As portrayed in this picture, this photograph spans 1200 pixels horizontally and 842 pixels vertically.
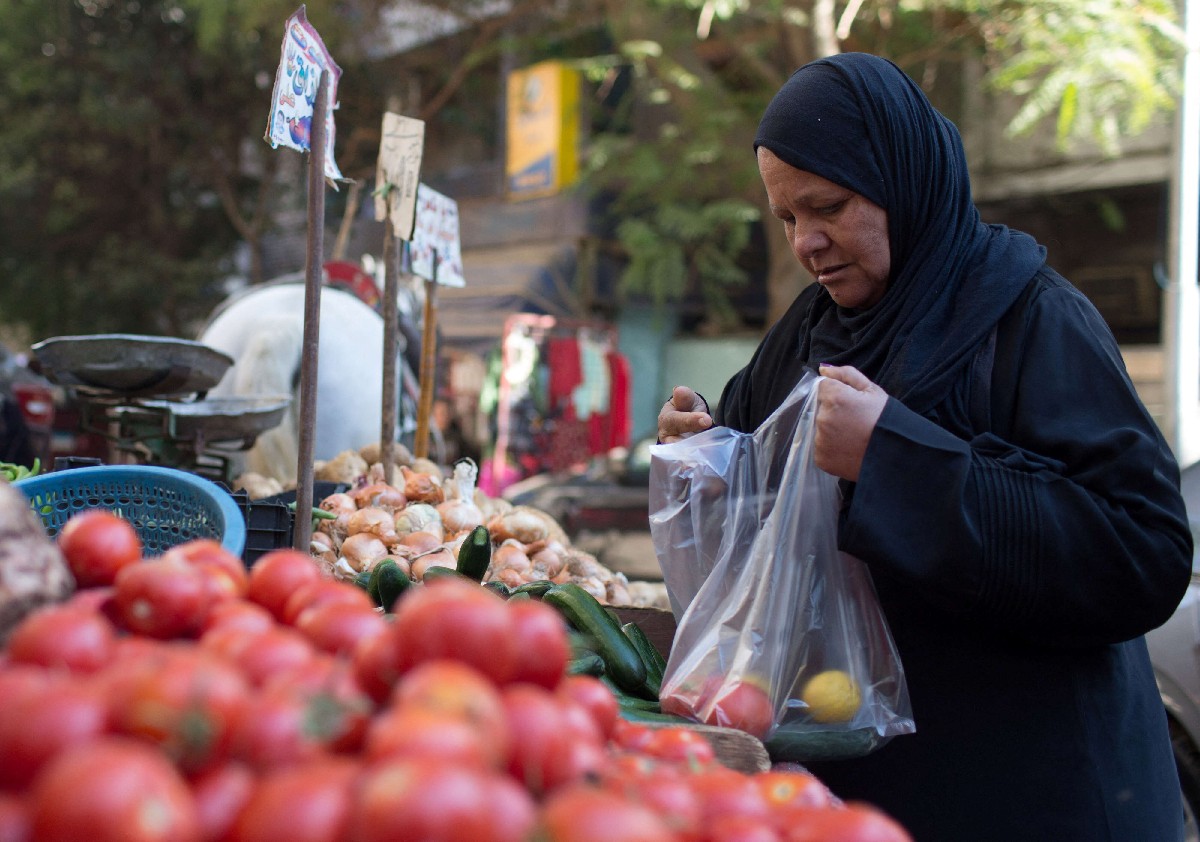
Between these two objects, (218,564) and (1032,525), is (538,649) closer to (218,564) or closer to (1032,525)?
(218,564)

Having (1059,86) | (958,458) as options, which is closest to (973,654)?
(958,458)

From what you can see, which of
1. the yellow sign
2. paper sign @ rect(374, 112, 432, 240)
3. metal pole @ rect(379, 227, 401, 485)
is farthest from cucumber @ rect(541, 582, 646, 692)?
the yellow sign

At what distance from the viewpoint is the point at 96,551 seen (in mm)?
1386

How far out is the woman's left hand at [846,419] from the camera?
1.68 meters

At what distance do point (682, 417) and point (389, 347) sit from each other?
1479 millimetres

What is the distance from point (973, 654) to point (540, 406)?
9.10m

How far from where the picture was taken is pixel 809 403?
1.88m

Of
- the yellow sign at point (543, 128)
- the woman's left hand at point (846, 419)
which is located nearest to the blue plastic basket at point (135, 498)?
the woman's left hand at point (846, 419)

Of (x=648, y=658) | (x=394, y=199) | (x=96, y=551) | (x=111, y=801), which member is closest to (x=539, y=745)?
(x=111, y=801)

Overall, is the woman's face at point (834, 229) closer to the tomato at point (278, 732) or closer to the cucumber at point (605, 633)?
the cucumber at point (605, 633)

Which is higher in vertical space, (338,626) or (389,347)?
(389,347)

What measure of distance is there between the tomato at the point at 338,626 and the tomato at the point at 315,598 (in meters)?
0.02

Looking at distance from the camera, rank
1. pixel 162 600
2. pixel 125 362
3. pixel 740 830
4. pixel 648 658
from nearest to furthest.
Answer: pixel 740 830
pixel 162 600
pixel 648 658
pixel 125 362

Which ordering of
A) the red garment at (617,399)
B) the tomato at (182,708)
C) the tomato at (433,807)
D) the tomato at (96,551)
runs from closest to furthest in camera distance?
1. the tomato at (433,807)
2. the tomato at (182,708)
3. the tomato at (96,551)
4. the red garment at (617,399)
